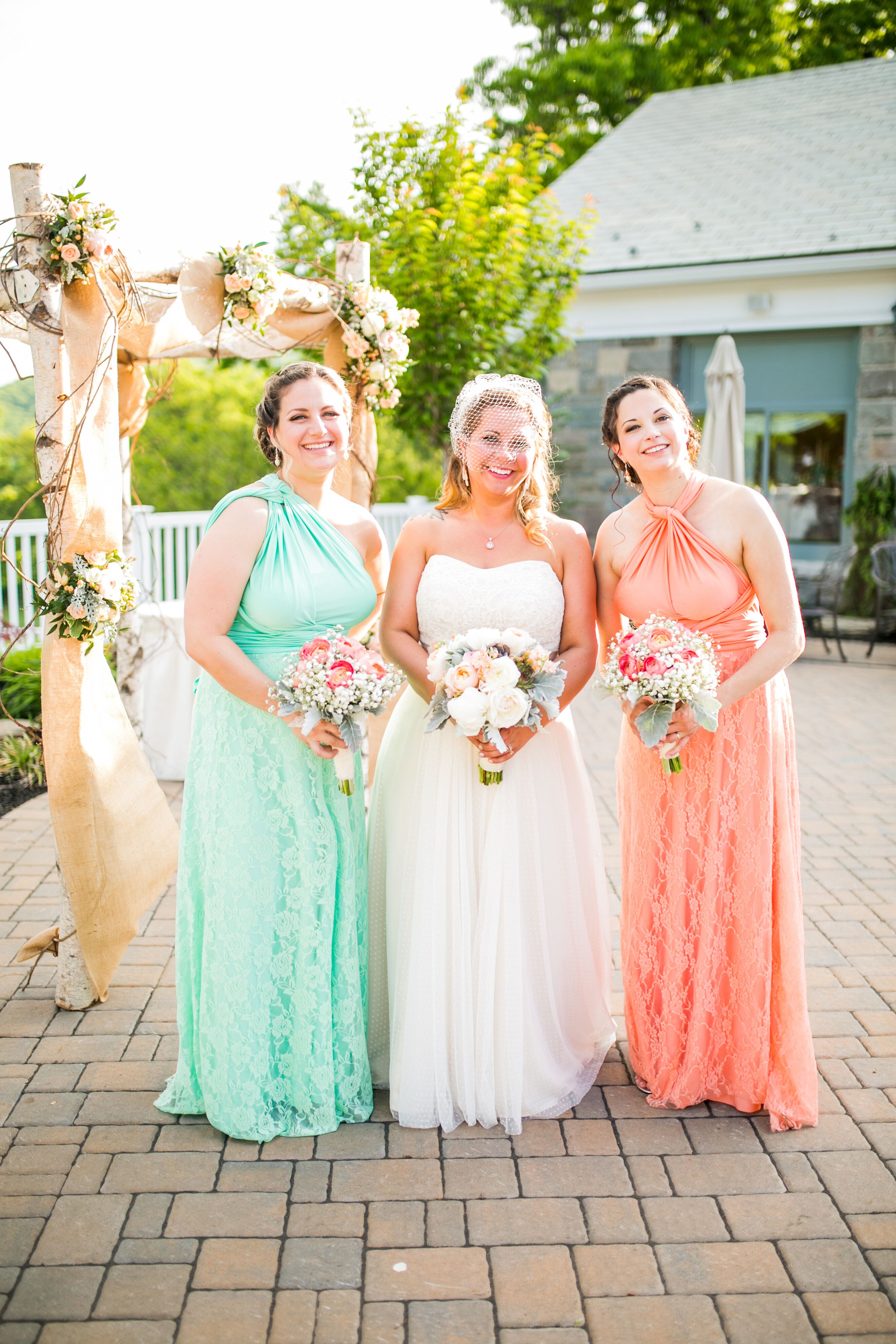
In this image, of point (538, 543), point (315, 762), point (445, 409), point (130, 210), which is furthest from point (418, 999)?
point (445, 409)

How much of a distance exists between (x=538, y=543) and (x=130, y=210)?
1.95 meters

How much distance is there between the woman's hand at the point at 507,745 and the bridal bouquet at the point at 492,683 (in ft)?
0.09

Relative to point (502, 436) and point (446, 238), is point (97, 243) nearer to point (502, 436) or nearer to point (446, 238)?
point (502, 436)

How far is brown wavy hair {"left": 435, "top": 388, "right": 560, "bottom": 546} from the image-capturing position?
128 inches

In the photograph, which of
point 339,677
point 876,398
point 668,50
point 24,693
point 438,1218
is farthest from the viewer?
point 668,50

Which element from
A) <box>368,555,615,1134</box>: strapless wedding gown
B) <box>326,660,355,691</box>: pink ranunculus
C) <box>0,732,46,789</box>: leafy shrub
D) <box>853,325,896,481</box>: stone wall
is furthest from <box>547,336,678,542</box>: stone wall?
<box>326,660,355,691</box>: pink ranunculus

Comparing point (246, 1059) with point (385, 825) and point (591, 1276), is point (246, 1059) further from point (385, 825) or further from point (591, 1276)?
Result: point (591, 1276)

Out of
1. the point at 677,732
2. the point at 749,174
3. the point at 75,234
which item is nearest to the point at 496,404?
the point at 677,732

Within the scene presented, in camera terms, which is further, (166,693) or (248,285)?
(166,693)

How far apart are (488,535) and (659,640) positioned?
0.71 metres

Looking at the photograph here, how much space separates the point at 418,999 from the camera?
10.6 ft

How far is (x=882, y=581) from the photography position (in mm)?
11477
